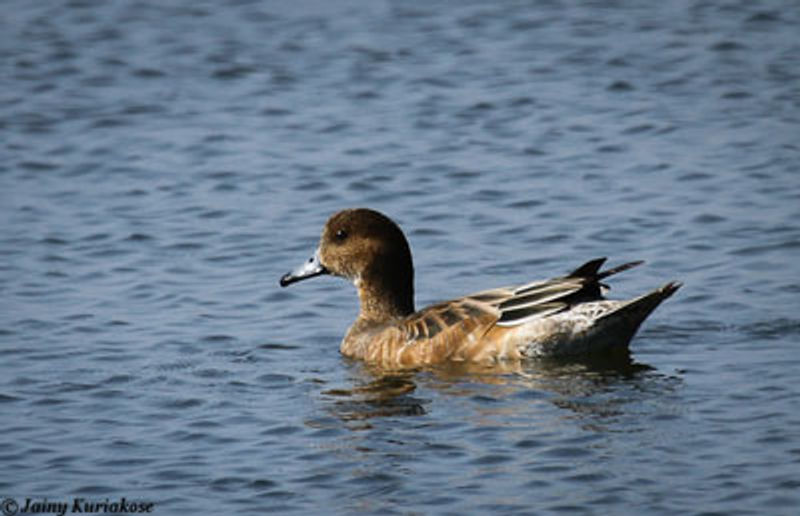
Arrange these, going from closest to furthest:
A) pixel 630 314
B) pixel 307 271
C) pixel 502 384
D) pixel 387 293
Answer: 1. pixel 502 384
2. pixel 630 314
3. pixel 387 293
4. pixel 307 271

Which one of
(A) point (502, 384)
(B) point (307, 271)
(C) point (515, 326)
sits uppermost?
(B) point (307, 271)

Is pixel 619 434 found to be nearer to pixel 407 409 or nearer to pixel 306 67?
pixel 407 409

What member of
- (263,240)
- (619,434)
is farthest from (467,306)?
(263,240)

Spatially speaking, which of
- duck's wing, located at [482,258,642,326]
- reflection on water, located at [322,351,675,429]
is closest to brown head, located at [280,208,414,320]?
reflection on water, located at [322,351,675,429]

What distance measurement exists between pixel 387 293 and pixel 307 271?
581mm

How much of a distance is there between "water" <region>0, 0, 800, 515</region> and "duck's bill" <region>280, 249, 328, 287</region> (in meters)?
0.34

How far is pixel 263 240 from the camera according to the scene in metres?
12.7

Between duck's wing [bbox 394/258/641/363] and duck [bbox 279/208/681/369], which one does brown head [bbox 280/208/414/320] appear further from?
duck's wing [bbox 394/258/641/363]

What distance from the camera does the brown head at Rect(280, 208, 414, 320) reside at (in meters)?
10.8

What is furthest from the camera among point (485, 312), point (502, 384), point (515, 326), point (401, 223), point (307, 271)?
point (401, 223)

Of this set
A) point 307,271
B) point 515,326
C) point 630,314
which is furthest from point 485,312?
point 307,271

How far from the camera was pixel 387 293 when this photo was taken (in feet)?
35.5

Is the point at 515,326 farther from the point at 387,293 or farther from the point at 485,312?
the point at 387,293

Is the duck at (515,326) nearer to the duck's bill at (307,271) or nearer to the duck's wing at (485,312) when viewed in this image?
the duck's wing at (485,312)
